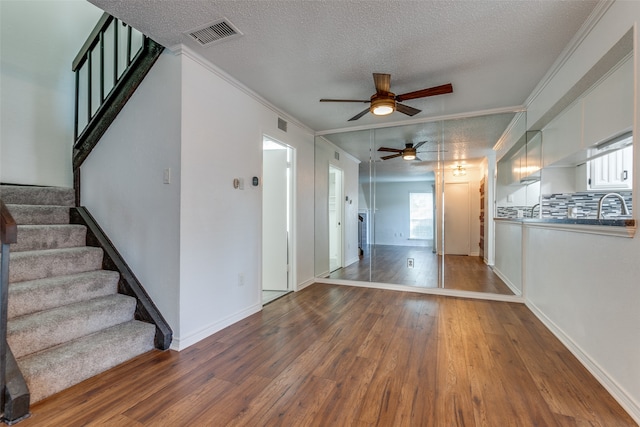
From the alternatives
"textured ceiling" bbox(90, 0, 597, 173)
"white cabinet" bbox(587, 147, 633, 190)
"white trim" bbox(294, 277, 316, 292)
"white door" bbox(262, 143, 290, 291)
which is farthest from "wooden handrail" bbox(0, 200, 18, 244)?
"white cabinet" bbox(587, 147, 633, 190)

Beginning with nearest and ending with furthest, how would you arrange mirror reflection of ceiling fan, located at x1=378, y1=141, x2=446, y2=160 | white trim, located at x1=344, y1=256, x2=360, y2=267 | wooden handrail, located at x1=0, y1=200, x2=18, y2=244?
wooden handrail, located at x1=0, y1=200, x2=18, y2=244 < mirror reflection of ceiling fan, located at x1=378, y1=141, x2=446, y2=160 < white trim, located at x1=344, y1=256, x2=360, y2=267

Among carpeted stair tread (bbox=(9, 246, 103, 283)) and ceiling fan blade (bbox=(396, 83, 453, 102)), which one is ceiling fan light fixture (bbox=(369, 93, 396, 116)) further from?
carpeted stair tread (bbox=(9, 246, 103, 283))

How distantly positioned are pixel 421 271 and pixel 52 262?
4.74 metres

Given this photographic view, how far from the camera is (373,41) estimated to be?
2.30 metres

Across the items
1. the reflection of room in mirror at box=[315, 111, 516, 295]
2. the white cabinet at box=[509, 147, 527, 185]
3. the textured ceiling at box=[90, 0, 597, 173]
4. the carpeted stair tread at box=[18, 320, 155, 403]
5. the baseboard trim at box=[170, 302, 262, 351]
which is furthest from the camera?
the reflection of room in mirror at box=[315, 111, 516, 295]

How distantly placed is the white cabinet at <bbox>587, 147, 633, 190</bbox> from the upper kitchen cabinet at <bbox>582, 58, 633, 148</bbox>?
27.7 inches

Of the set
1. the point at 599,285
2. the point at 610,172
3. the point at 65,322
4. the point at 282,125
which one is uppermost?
the point at 282,125

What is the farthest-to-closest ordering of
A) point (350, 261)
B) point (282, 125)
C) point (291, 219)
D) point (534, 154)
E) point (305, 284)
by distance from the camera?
1. point (350, 261)
2. point (305, 284)
3. point (291, 219)
4. point (282, 125)
5. point (534, 154)

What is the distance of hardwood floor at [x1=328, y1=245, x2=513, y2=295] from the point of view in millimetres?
4254

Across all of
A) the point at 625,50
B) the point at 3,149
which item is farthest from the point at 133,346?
the point at 625,50

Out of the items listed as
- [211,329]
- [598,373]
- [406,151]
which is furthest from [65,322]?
[406,151]

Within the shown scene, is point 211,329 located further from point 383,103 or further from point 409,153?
point 409,153

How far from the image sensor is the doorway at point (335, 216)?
519 cm

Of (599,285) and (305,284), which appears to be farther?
(305,284)
